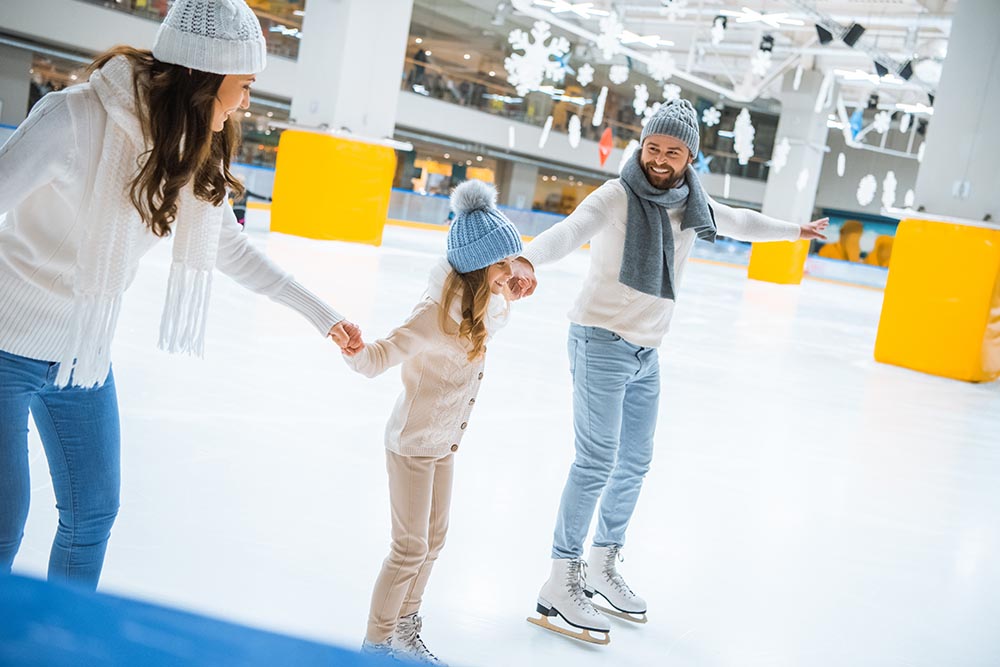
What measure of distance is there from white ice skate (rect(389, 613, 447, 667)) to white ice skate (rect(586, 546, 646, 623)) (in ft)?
2.11

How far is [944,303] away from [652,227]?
739cm

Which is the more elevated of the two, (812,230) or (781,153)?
(781,153)

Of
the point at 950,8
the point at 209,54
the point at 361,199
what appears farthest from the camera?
the point at 950,8

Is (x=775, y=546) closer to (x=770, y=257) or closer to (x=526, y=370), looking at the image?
(x=526, y=370)

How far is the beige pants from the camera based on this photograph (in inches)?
71.0

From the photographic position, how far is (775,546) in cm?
315

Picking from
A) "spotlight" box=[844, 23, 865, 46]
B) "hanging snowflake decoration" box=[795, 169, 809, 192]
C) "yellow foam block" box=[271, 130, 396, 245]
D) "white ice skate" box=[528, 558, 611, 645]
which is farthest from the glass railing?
"white ice skate" box=[528, 558, 611, 645]

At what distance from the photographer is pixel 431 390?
1.83 metres

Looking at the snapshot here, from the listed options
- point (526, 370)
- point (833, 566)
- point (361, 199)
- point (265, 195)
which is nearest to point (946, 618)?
point (833, 566)

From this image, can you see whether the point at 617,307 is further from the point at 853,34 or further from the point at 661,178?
the point at 853,34

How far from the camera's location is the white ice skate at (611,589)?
240cm

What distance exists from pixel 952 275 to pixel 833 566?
6.53 meters

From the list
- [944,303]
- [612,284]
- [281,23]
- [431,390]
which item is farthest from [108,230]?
[281,23]

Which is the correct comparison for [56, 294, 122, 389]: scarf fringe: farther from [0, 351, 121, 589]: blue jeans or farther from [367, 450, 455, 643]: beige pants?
[367, 450, 455, 643]: beige pants
